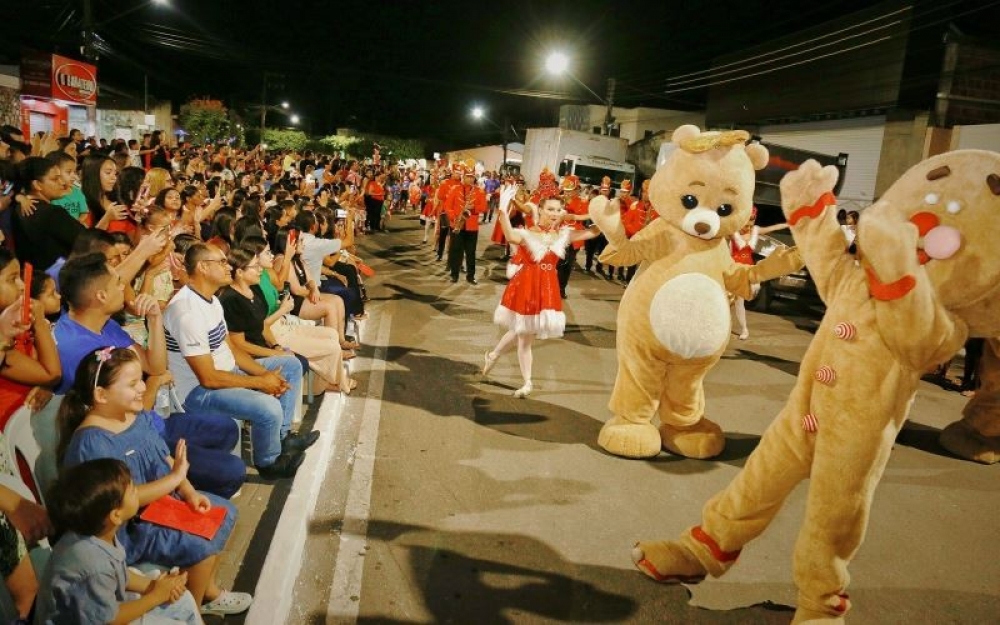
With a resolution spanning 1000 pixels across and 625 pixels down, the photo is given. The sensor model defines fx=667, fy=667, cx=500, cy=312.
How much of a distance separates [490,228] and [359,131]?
4010 cm

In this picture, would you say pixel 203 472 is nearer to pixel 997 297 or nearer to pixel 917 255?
pixel 917 255

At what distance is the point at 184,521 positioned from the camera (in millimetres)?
2814

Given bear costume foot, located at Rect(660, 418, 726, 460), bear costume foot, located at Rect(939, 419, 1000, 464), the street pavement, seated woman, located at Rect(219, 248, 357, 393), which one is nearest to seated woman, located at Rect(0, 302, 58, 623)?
the street pavement

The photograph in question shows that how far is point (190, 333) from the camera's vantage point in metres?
3.87

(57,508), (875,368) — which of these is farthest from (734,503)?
(57,508)

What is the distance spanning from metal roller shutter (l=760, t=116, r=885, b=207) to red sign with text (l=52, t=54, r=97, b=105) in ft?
63.4

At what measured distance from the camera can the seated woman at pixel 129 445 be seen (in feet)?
8.72

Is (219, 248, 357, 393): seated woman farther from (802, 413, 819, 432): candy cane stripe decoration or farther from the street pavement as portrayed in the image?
(802, 413, 819, 432): candy cane stripe decoration

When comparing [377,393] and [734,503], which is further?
[377,393]

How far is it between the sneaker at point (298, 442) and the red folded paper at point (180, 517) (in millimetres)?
1486

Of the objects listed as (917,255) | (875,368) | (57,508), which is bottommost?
(57,508)

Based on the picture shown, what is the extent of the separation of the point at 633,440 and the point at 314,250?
149 inches

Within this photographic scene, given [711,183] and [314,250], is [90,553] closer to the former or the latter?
[711,183]

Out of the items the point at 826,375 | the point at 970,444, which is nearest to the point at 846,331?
the point at 826,375
